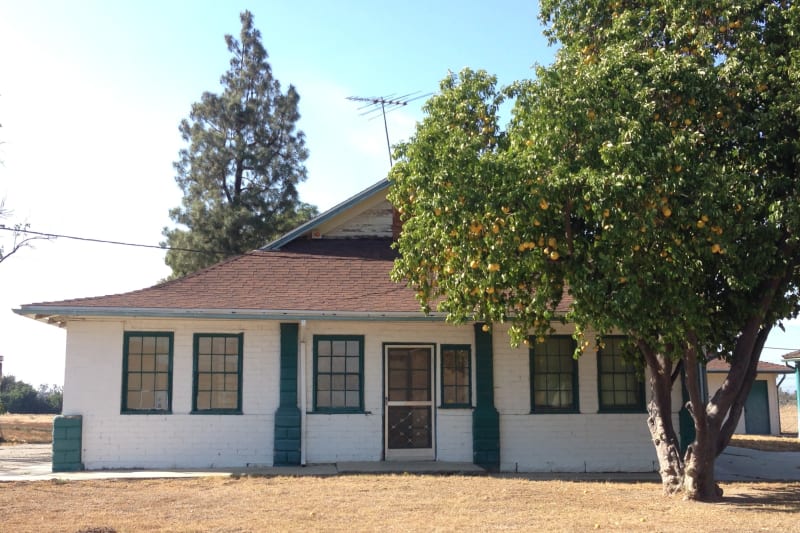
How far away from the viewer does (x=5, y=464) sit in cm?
1591

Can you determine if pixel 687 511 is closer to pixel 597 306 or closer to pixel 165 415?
pixel 597 306

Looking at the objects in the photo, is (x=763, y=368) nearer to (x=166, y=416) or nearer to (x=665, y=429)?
(x=665, y=429)

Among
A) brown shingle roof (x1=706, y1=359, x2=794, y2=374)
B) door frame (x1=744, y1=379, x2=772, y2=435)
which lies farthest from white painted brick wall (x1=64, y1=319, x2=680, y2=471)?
door frame (x1=744, y1=379, x2=772, y2=435)

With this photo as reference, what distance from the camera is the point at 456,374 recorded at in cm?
1529

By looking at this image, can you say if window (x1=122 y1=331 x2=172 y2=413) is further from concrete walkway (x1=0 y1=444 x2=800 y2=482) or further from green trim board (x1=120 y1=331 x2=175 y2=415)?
concrete walkway (x1=0 y1=444 x2=800 y2=482)

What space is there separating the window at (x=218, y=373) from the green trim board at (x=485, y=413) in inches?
166

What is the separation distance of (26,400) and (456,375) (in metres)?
35.7

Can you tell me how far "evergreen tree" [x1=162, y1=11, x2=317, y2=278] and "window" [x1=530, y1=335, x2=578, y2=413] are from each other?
18122 millimetres

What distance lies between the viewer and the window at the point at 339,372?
15000 millimetres

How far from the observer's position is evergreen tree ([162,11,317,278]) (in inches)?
1251

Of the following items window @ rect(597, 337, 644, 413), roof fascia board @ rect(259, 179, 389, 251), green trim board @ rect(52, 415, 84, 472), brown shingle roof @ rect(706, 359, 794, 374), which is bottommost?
green trim board @ rect(52, 415, 84, 472)

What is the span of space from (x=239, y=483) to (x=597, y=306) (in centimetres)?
620

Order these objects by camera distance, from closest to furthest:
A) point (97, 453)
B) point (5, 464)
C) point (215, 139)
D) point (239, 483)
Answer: point (239, 483), point (97, 453), point (5, 464), point (215, 139)

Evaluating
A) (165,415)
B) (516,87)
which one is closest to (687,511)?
(516,87)
